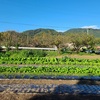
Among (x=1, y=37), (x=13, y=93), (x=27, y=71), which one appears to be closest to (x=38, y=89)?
(x=13, y=93)

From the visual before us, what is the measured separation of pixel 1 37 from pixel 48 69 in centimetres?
4651

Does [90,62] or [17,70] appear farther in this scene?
[90,62]

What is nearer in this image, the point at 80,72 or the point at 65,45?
the point at 80,72

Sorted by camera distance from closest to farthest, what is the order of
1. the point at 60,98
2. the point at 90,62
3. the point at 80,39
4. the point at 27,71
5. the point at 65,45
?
the point at 60,98 < the point at 27,71 < the point at 90,62 < the point at 80,39 < the point at 65,45

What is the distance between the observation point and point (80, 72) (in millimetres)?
16625

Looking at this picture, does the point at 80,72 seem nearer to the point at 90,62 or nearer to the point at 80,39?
the point at 90,62

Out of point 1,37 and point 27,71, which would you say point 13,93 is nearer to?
point 27,71

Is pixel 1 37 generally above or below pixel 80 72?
above

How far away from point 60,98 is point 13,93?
1.70m

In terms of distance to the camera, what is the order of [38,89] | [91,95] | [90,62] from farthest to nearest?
[90,62]
[38,89]
[91,95]

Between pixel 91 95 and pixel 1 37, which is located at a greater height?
pixel 1 37

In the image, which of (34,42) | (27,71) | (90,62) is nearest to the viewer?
(27,71)

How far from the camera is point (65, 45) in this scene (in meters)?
53.6

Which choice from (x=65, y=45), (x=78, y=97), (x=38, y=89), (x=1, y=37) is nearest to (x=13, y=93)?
(x=38, y=89)
